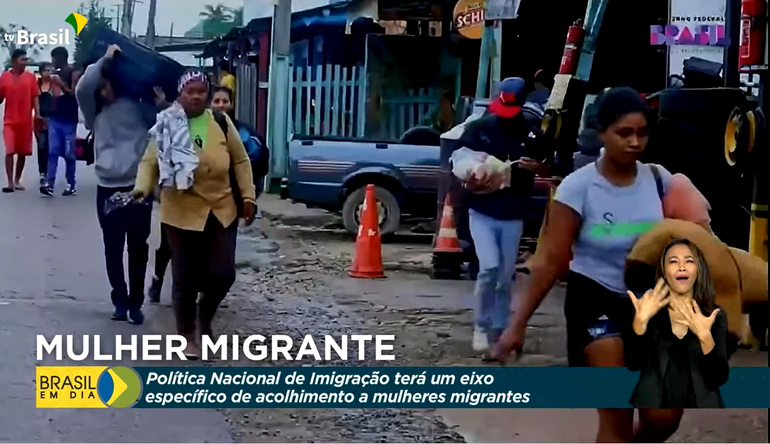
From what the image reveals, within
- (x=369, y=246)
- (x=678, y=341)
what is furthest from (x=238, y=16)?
(x=369, y=246)

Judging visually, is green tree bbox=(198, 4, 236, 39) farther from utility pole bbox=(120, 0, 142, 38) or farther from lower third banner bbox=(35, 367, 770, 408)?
lower third banner bbox=(35, 367, 770, 408)

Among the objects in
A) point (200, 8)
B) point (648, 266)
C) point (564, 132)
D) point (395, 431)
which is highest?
point (200, 8)

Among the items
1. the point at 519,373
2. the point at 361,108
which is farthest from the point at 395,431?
the point at 361,108

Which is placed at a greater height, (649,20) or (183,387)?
(649,20)

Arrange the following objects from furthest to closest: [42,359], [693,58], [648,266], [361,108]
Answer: [361,108]
[693,58]
[42,359]
[648,266]

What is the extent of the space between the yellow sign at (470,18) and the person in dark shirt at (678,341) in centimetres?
270

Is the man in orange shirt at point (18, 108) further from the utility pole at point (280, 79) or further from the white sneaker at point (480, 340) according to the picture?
the white sneaker at point (480, 340)

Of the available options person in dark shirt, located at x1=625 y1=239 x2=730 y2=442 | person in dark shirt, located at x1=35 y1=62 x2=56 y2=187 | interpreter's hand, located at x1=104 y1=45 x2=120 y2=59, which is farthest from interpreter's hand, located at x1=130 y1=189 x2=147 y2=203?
person in dark shirt, located at x1=625 y1=239 x2=730 y2=442

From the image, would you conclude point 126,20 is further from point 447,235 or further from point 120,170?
point 447,235

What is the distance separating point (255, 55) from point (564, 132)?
1.22 meters

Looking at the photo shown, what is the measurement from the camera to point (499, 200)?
589 cm

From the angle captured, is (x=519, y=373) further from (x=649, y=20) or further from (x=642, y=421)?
(x=649, y=20)

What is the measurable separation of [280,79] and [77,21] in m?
1.40

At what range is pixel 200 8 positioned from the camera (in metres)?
4.24
